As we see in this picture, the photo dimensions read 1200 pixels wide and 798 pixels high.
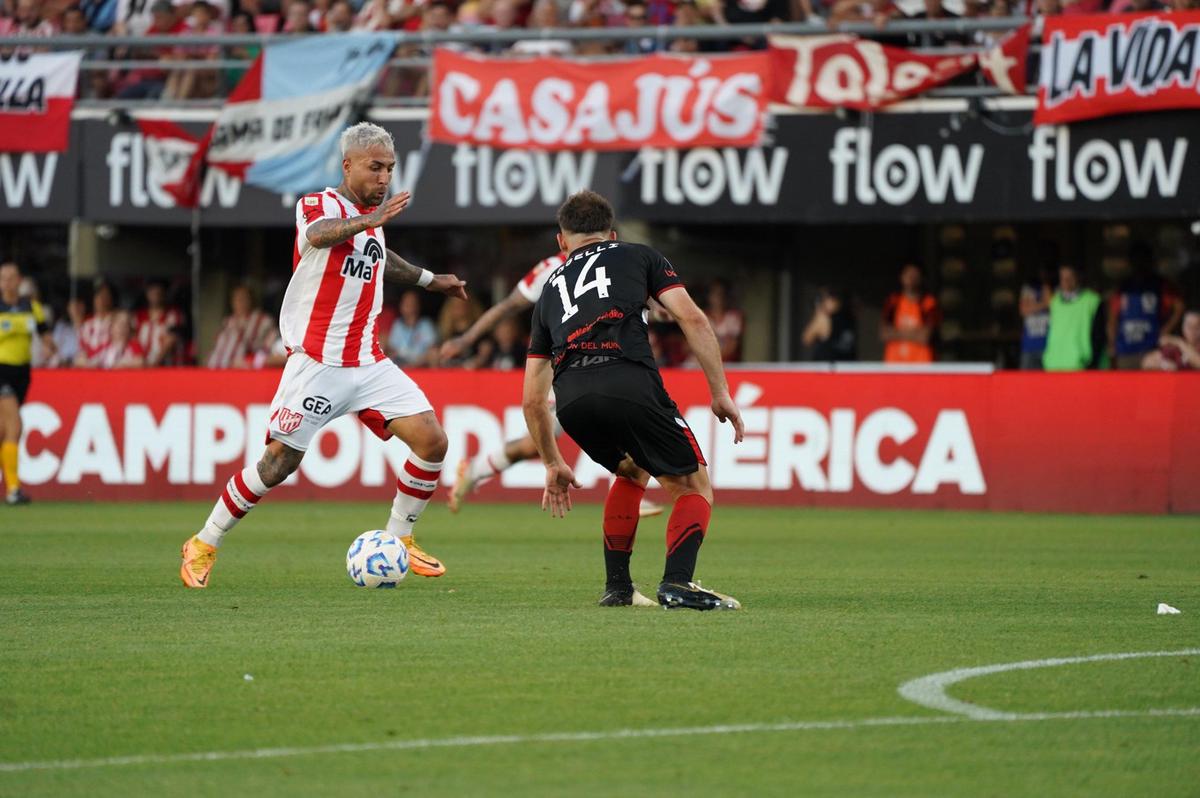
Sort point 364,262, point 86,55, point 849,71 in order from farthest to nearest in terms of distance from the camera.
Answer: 1. point 86,55
2. point 849,71
3. point 364,262

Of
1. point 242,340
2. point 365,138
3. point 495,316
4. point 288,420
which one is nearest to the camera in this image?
point 365,138

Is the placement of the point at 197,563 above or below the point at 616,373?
below

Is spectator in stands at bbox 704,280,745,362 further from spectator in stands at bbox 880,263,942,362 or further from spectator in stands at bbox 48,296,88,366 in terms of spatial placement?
spectator in stands at bbox 48,296,88,366

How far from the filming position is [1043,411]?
19.0 meters

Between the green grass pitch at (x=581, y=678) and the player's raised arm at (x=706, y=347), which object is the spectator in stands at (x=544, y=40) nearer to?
the green grass pitch at (x=581, y=678)

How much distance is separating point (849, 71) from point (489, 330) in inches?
232

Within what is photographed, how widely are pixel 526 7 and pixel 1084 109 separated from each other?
6.68 m

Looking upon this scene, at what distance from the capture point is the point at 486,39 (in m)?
21.2

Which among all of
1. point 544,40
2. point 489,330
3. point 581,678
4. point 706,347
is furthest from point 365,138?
point 544,40

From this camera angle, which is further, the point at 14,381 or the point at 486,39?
the point at 486,39

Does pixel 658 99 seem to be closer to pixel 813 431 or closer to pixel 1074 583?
pixel 813 431

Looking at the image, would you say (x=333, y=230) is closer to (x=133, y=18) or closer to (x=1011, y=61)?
(x=1011, y=61)

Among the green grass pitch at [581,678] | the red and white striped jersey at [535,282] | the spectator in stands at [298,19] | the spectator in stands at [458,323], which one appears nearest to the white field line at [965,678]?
the green grass pitch at [581,678]

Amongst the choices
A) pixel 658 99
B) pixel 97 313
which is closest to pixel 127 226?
pixel 97 313
